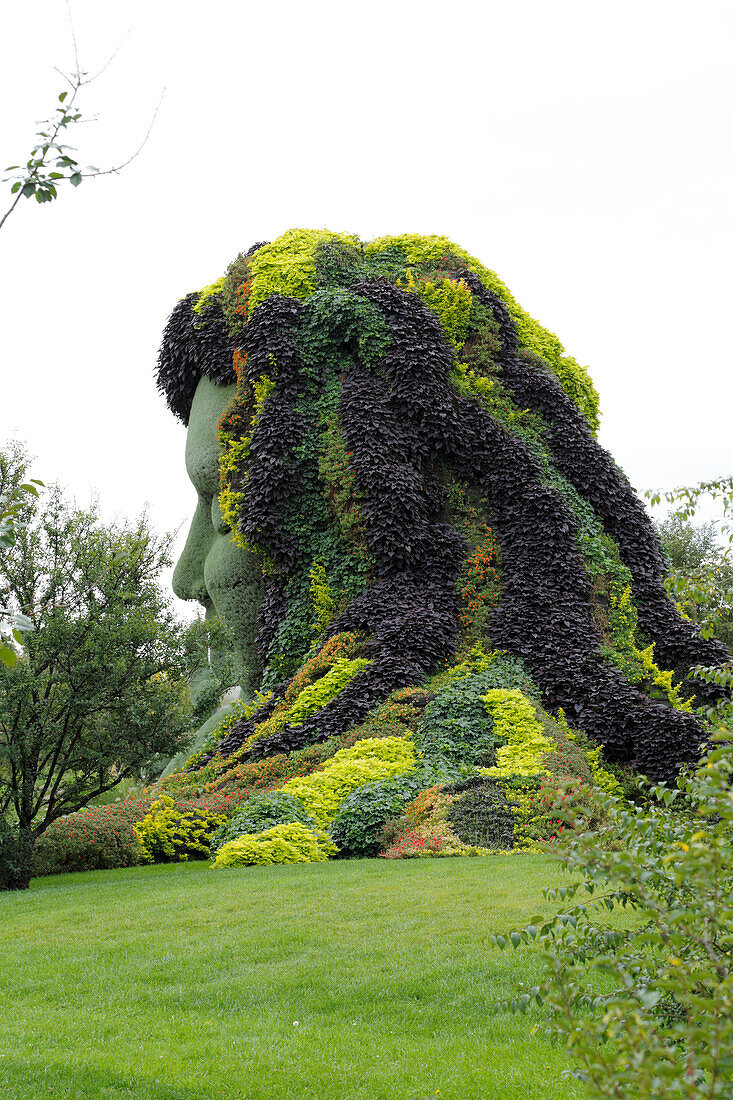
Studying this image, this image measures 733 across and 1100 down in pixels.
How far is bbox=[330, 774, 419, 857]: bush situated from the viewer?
35.6ft

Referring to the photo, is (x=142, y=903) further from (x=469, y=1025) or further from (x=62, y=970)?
(x=469, y=1025)

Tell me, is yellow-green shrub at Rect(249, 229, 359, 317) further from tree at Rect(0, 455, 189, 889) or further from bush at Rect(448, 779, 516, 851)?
bush at Rect(448, 779, 516, 851)

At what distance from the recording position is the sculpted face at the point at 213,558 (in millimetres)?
16969

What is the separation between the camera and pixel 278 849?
10.7 meters

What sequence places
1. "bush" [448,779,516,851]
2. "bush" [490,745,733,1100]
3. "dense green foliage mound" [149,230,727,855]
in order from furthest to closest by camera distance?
"dense green foliage mound" [149,230,727,855] < "bush" [448,779,516,851] < "bush" [490,745,733,1100]

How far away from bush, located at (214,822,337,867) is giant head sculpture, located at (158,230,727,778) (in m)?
2.45

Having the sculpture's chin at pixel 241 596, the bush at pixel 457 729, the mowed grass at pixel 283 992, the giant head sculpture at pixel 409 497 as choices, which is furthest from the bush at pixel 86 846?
the sculpture's chin at pixel 241 596

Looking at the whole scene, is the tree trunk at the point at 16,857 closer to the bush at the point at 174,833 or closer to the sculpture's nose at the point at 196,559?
the bush at the point at 174,833

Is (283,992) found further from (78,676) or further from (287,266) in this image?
(287,266)

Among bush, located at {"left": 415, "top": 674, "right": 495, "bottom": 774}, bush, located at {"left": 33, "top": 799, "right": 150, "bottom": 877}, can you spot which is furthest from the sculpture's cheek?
→ bush, located at {"left": 33, "top": 799, "right": 150, "bottom": 877}

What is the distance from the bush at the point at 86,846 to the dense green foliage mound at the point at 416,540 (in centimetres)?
166

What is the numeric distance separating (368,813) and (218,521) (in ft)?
27.0

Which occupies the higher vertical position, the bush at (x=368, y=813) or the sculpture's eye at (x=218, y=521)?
the sculpture's eye at (x=218, y=521)

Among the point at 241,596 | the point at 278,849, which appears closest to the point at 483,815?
the point at 278,849
